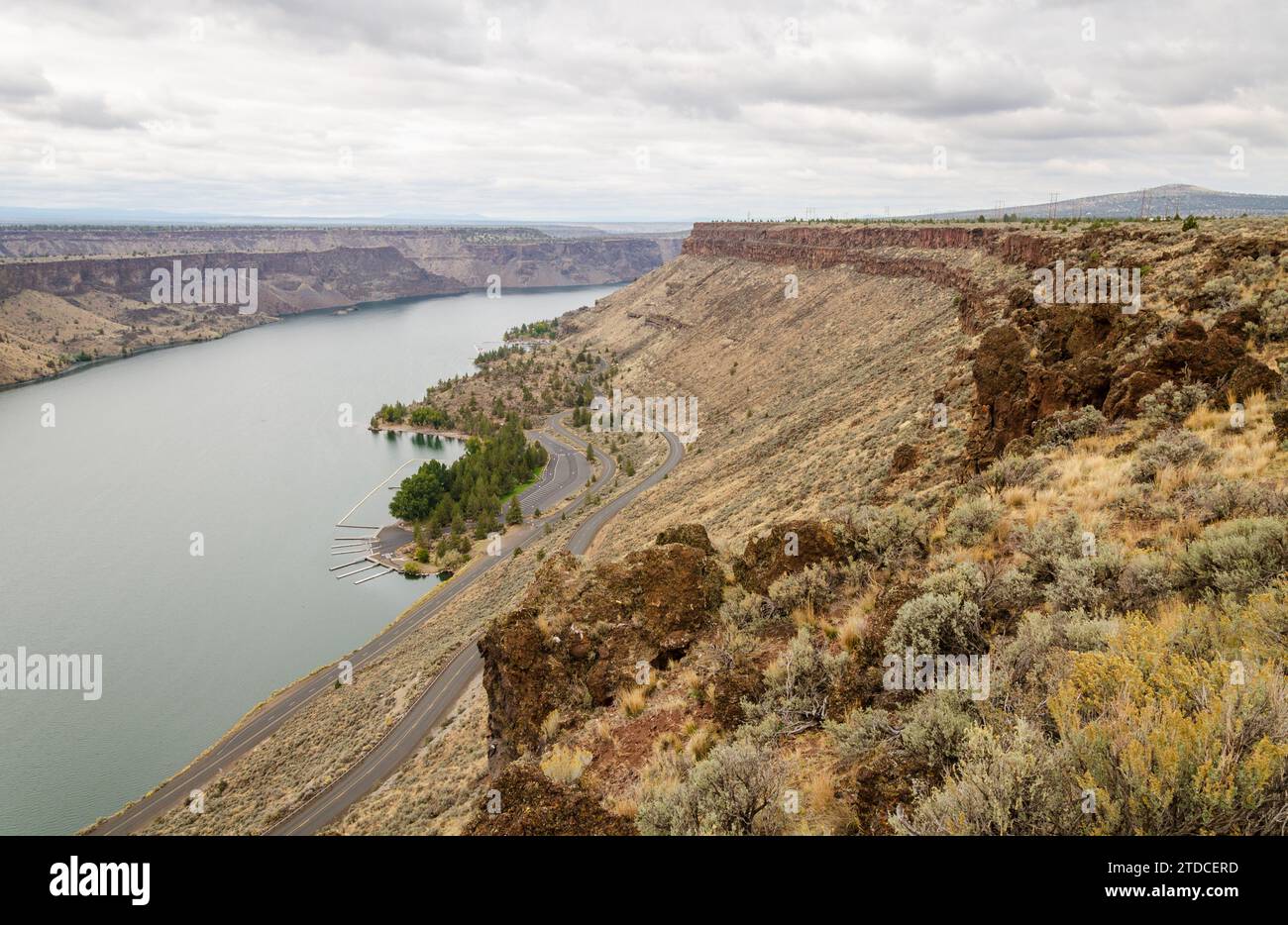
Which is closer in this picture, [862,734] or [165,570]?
[862,734]

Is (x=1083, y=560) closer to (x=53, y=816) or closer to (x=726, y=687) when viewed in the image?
(x=726, y=687)

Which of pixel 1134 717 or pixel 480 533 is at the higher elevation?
pixel 1134 717

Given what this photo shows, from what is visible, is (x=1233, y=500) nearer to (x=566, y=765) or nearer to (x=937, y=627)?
(x=937, y=627)

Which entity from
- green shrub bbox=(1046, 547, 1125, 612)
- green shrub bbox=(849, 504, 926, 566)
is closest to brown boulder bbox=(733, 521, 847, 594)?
green shrub bbox=(849, 504, 926, 566)

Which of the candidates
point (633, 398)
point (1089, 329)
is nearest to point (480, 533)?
point (633, 398)

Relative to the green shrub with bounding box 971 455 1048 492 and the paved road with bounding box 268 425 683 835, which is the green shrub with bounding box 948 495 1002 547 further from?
the paved road with bounding box 268 425 683 835

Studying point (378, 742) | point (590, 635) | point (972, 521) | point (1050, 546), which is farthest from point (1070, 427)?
point (378, 742)
